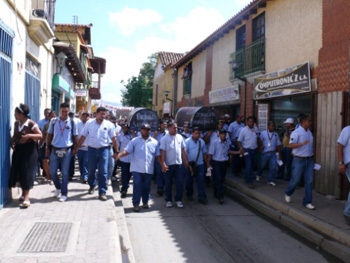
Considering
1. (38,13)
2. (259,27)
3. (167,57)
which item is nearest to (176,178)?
(38,13)

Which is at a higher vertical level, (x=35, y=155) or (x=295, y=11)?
(x=295, y=11)

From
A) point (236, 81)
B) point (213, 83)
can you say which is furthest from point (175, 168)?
point (213, 83)

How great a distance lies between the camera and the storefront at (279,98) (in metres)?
10.7

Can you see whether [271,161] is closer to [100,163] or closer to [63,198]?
[100,163]

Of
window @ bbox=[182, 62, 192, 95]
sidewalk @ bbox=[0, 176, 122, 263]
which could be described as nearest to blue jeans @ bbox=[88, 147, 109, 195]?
sidewalk @ bbox=[0, 176, 122, 263]

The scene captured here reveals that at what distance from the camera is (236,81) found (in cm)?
1492

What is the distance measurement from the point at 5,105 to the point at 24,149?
0.80 metres

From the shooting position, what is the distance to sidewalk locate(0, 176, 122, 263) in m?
4.34

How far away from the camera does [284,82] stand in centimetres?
1097

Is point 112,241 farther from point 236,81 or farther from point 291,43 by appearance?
point 236,81

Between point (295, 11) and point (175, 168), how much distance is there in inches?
240

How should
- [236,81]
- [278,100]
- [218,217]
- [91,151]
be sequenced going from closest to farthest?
[218,217] < [91,151] < [278,100] < [236,81]

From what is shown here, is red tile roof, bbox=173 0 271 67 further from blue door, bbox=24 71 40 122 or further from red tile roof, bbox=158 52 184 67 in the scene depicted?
red tile roof, bbox=158 52 184 67

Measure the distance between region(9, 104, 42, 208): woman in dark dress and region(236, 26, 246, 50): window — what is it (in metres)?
10.3
